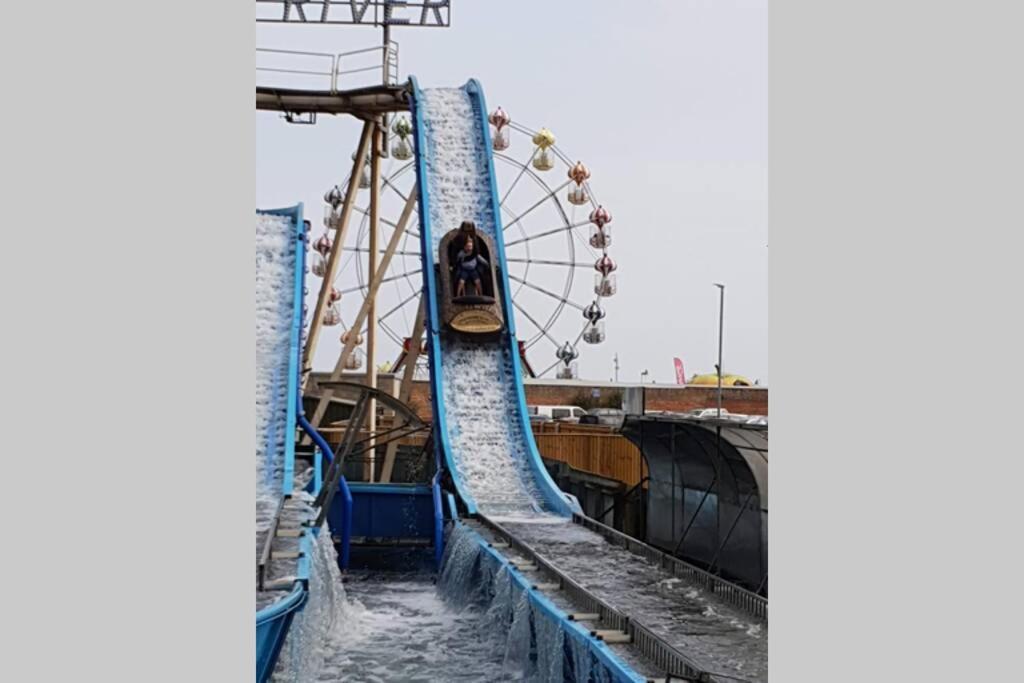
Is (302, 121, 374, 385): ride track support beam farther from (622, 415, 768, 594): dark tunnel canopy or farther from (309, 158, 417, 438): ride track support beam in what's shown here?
(622, 415, 768, 594): dark tunnel canopy

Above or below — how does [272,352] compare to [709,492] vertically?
above

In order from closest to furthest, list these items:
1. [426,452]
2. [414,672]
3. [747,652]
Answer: [747,652]
[414,672]
[426,452]

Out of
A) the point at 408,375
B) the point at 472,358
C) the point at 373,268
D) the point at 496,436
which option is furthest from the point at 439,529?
the point at 373,268

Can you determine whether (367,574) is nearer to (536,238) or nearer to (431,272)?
(431,272)

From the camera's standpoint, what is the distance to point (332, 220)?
14.0 meters

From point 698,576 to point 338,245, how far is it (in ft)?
23.7

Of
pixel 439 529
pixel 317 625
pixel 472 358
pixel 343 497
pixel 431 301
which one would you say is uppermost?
pixel 431 301

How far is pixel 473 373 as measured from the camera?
9867mm

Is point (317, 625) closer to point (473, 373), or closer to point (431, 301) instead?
point (473, 373)

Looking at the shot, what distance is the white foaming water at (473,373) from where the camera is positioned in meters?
8.59

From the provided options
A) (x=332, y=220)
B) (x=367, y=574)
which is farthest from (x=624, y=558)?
(x=332, y=220)

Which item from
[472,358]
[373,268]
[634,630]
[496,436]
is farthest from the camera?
[373,268]

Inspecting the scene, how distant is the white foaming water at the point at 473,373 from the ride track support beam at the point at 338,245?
76 cm

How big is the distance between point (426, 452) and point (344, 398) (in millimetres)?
3527
